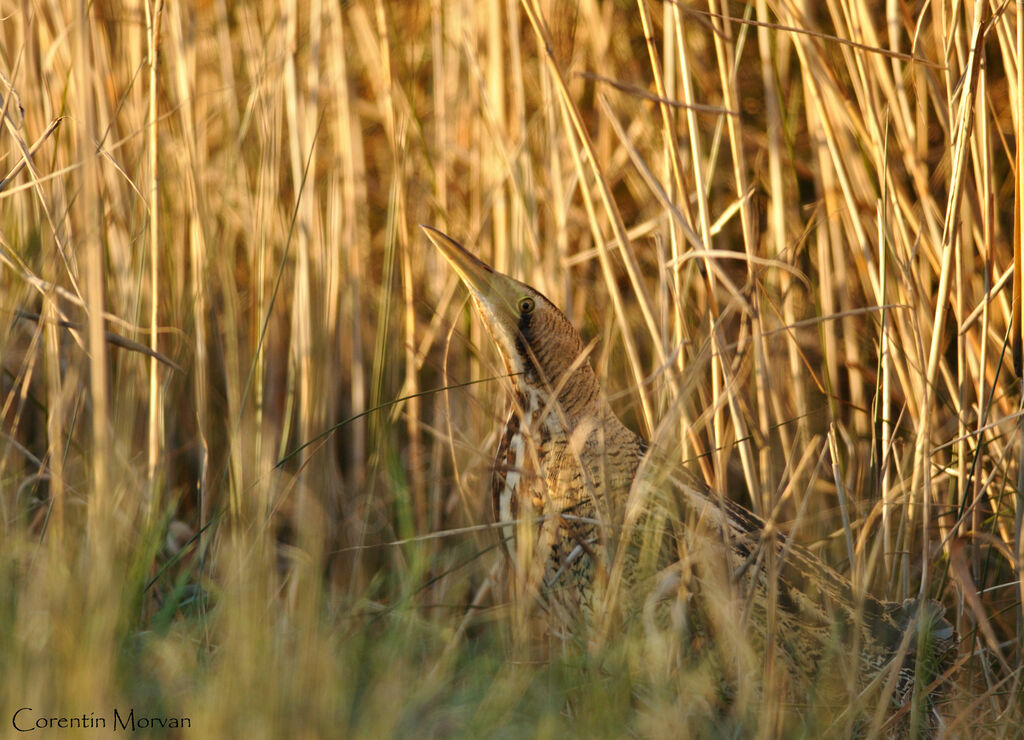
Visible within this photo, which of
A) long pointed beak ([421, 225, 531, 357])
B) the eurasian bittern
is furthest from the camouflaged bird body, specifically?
long pointed beak ([421, 225, 531, 357])

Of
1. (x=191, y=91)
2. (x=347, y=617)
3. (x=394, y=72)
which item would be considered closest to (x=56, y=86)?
(x=191, y=91)

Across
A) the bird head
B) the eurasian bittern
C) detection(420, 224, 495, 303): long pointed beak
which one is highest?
detection(420, 224, 495, 303): long pointed beak

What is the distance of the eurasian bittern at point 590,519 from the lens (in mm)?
1325

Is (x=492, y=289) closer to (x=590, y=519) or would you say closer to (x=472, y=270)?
(x=472, y=270)

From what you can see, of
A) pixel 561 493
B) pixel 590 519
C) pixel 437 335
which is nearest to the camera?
pixel 590 519

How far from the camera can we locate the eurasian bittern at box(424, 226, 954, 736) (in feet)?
4.35

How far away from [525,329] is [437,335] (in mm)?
658

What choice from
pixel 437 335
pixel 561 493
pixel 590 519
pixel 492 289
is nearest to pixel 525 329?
pixel 492 289

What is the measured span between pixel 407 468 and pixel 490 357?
30 cm

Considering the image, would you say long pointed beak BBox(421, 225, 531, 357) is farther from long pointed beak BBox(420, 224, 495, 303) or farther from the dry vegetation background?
the dry vegetation background

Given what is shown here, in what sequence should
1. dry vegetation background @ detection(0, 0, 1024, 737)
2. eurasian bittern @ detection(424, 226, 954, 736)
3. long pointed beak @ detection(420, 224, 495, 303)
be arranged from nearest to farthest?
dry vegetation background @ detection(0, 0, 1024, 737)
eurasian bittern @ detection(424, 226, 954, 736)
long pointed beak @ detection(420, 224, 495, 303)

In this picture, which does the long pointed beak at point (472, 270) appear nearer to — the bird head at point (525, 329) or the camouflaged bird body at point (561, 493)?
the bird head at point (525, 329)

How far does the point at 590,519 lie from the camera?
1.31 metres

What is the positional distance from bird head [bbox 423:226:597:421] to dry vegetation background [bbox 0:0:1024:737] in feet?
0.31
